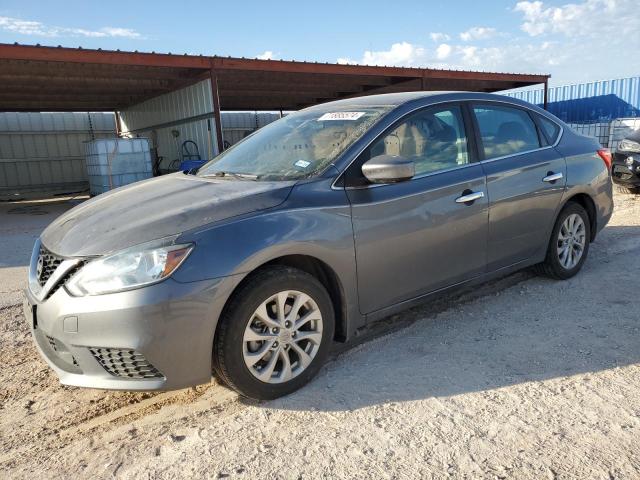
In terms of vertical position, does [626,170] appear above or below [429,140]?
below

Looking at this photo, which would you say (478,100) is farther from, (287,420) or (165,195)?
(287,420)

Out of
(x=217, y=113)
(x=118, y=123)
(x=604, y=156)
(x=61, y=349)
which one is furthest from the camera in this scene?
(x=118, y=123)

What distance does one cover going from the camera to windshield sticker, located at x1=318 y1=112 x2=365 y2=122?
3295 mm

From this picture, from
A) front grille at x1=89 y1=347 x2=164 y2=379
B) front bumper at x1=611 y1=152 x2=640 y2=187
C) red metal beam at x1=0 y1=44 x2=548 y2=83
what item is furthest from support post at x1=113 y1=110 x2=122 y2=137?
front grille at x1=89 y1=347 x2=164 y2=379

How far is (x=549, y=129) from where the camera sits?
168 inches

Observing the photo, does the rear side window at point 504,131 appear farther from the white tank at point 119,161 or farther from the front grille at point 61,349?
the white tank at point 119,161

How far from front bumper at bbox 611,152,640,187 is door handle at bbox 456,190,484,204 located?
21.1ft

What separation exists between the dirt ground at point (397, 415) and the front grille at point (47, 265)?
73cm

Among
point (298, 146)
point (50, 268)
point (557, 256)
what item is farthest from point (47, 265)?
point (557, 256)

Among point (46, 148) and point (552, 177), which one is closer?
point (552, 177)

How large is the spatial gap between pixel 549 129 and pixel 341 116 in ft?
6.73

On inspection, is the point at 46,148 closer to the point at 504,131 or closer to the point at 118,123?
the point at 118,123

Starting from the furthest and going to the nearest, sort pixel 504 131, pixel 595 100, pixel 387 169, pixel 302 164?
1. pixel 595 100
2. pixel 504 131
3. pixel 302 164
4. pixel 387 169

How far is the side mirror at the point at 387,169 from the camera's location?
2.82 m
